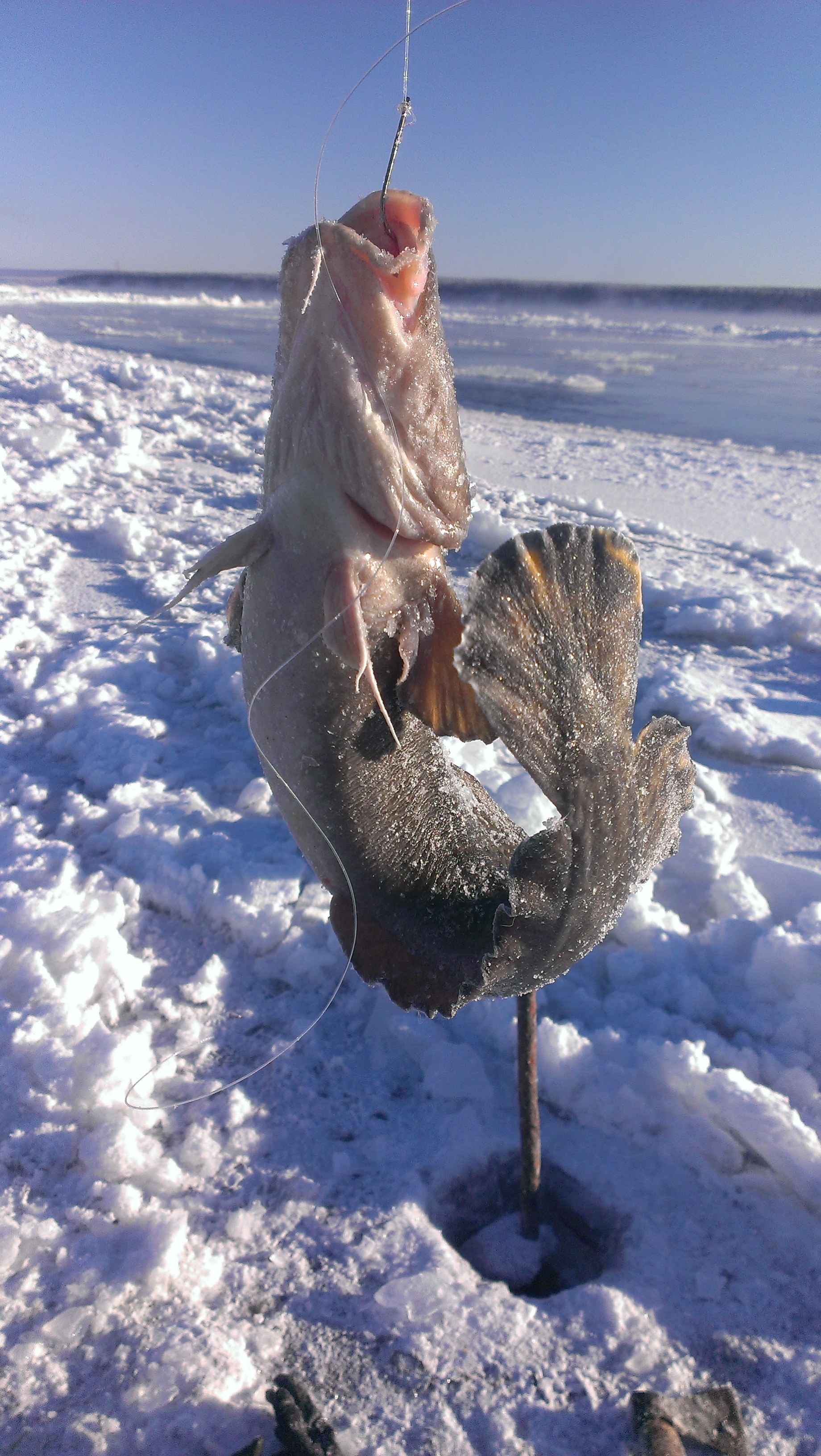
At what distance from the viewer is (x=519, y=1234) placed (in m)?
2.22

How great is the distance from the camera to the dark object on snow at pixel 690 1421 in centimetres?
171

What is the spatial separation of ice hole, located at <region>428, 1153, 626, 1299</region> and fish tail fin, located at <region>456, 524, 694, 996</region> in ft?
3.78

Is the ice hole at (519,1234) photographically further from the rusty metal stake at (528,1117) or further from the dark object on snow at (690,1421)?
the dark object on snow at (690,1421)

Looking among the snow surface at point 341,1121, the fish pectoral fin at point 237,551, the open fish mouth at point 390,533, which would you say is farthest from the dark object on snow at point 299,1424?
the open fish mouth at point 390,533

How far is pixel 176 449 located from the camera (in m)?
9.30

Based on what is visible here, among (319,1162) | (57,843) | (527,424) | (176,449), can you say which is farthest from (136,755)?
(527,424)

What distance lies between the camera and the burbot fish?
130 centimetres

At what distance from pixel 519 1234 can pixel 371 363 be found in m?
2.18

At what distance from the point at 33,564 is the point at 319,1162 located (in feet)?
15.5

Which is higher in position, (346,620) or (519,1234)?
(346,620)

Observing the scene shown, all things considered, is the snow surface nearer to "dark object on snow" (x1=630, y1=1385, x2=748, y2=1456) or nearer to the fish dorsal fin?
"dark object on snow" (x1=630, y1=1385, x2=748, y2=1456)

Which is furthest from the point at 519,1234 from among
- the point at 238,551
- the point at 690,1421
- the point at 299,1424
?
the point at 238,551

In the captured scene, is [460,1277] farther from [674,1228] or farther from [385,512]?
[385,512]

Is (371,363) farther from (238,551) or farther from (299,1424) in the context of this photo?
(299,1424)
